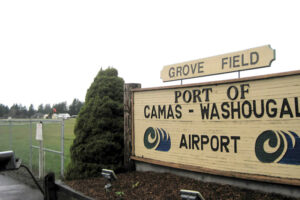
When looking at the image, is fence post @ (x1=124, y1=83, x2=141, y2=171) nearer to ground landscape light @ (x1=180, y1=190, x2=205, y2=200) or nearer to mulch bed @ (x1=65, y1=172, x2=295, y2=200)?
mulch bed @ (x1=65, y1=172, x2=295, y2=200)

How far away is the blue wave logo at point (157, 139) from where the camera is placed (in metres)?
6.54

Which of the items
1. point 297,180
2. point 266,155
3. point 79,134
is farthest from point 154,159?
Answer: point 297,180

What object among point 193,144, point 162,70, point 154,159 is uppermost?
point 162,70

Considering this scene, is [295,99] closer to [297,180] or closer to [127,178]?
[297,180]

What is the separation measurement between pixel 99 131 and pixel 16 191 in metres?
2.62

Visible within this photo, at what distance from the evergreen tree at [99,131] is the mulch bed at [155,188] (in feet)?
1.58

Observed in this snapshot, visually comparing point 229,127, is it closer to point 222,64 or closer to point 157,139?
point 222,64

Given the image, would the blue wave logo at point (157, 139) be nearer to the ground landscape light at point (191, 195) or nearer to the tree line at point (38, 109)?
the ground landscape light at point (191, 195)

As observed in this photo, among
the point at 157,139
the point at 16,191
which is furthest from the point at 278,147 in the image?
the point at 16,191

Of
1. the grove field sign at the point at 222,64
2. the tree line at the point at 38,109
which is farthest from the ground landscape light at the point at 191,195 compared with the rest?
the tree line at the point at 38,109

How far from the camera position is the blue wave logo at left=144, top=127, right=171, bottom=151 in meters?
6.54

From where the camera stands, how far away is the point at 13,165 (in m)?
1.81

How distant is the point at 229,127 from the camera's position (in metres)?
5.34

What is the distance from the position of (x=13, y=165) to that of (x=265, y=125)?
13.5ft
